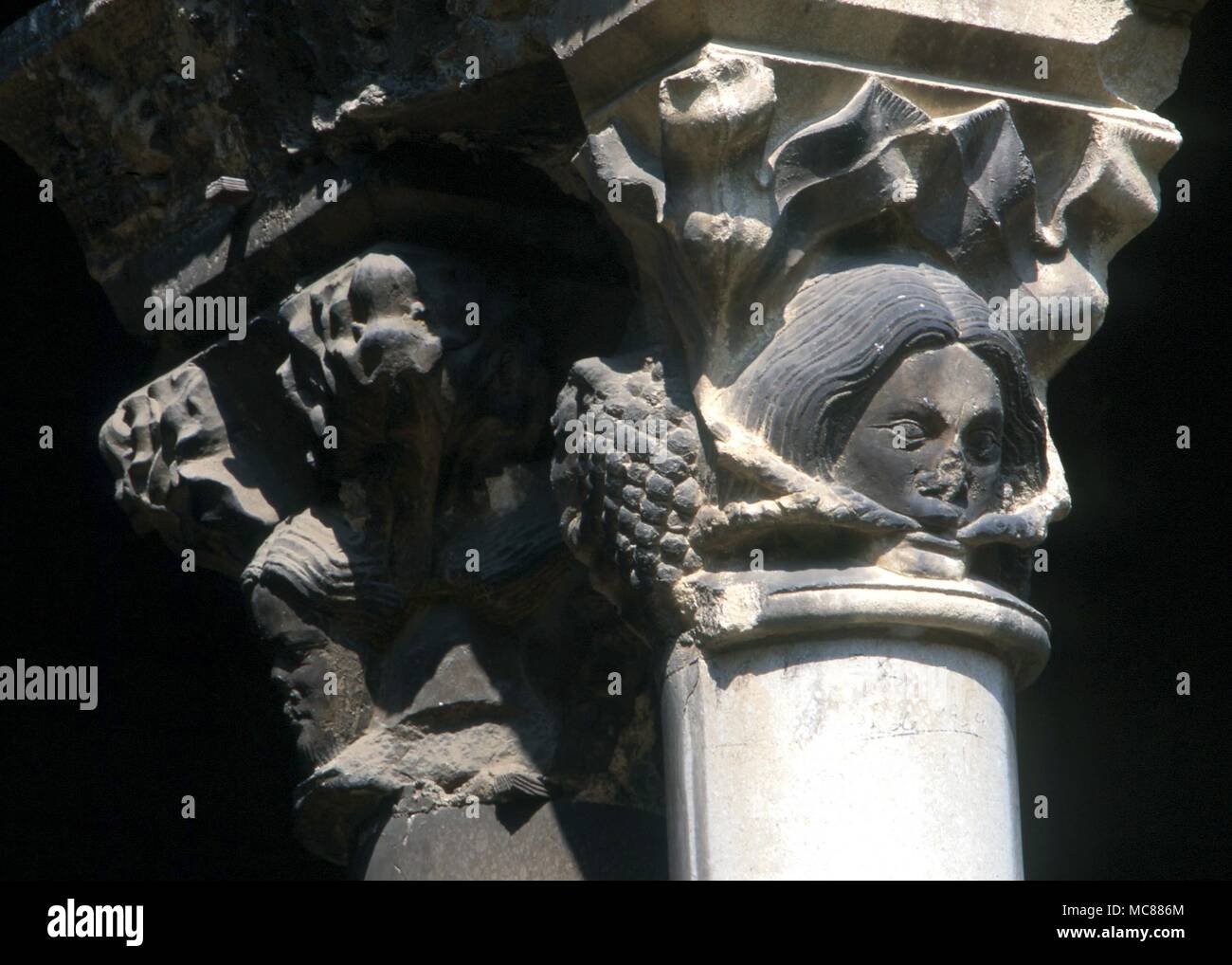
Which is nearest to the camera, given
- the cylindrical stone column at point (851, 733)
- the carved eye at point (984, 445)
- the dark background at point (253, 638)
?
the cylindrical stone column at point (851, 733)

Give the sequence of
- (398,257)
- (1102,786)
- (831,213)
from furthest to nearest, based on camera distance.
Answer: (1102,786) → (398,257) → (831,213)

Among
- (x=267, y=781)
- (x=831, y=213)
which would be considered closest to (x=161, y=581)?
(x=267, y=781)

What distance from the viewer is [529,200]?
4062mm

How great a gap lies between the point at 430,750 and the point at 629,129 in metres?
0.99

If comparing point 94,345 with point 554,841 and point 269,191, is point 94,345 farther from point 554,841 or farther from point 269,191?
point 554,841

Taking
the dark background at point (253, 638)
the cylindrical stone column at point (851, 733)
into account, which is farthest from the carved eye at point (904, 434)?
the dark background at point (253, 638)

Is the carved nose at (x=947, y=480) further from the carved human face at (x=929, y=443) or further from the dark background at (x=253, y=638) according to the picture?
the dark background at (x=253, y=638)

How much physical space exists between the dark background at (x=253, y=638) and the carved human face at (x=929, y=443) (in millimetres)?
1457

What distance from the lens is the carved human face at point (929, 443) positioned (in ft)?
11.2

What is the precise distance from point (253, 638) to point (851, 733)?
1879mm

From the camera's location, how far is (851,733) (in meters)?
3.37

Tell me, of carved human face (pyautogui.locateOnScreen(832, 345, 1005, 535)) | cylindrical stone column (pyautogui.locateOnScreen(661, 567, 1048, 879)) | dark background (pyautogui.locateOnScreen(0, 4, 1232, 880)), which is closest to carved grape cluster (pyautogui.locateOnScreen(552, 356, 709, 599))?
cylindrical stone column (pyautogui.locateOnScreen(661, 567, 1048, 879))

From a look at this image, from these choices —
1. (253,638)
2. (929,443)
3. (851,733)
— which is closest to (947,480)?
(929,443)

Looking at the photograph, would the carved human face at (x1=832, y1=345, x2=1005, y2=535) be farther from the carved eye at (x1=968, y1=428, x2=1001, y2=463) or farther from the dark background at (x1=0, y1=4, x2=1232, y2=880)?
the dark background at (x1=0, y1=4, x2=1232, y2=880)
